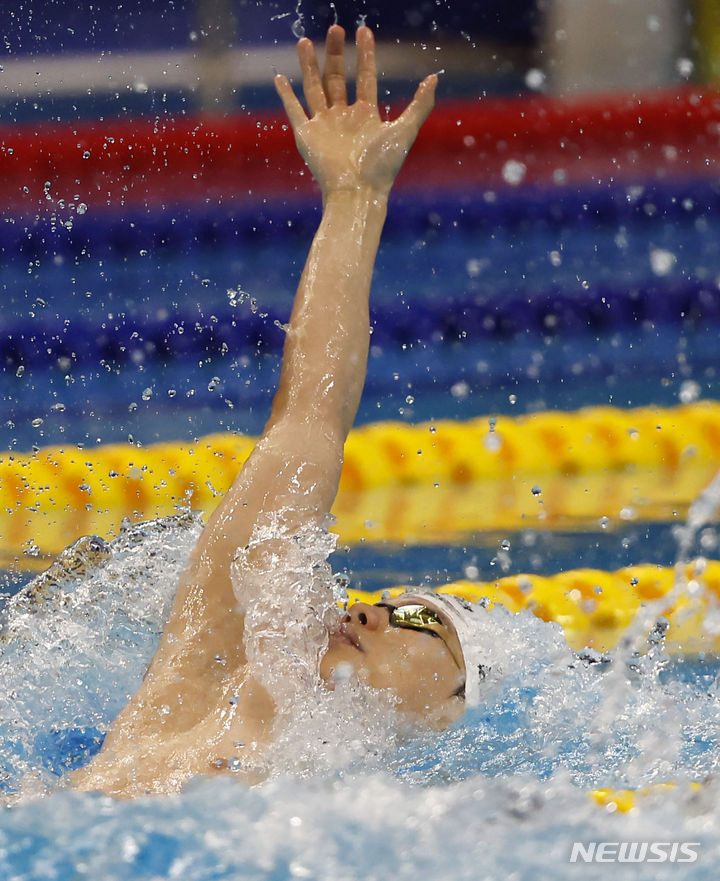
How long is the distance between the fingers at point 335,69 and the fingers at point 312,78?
1cm

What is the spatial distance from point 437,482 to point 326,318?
109cm

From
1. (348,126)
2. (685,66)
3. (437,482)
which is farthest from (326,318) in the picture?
(685,66)

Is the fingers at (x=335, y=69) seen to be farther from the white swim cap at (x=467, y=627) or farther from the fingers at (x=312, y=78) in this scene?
the white swim cap at (x=467, y=627)

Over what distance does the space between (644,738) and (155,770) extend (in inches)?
26.7

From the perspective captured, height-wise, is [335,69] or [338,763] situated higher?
[335,69]

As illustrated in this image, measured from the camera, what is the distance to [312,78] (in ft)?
5.59

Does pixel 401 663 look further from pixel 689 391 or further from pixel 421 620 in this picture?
pixel 689 391

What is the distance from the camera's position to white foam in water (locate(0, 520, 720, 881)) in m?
1.21

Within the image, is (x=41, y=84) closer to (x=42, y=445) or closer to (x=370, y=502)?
(x=42, y=445)

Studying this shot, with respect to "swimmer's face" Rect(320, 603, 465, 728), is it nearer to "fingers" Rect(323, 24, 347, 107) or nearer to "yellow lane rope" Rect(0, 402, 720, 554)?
"fingers" Rect(323, 24, 347, 107)

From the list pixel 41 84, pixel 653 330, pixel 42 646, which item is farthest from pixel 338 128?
pixel 41 84

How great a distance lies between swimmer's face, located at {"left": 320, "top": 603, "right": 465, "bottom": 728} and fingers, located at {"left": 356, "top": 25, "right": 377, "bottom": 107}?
0.74m

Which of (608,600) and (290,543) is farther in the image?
(608,600)

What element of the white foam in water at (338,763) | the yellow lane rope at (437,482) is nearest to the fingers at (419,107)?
the white foam in water at (338,763)
